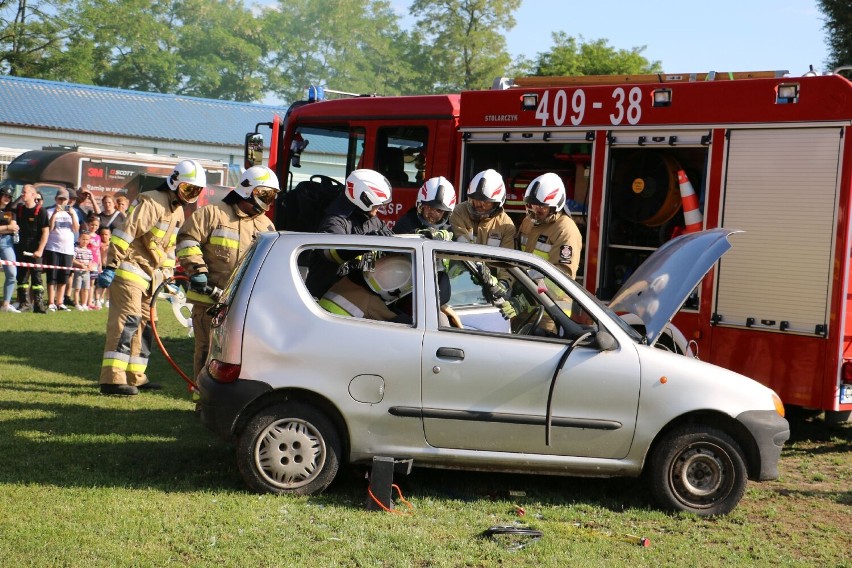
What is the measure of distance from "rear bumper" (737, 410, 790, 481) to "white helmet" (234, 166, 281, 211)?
4.09m

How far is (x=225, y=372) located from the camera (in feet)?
18.8

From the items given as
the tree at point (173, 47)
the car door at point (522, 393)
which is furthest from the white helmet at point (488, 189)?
the tree at point (173, 47)

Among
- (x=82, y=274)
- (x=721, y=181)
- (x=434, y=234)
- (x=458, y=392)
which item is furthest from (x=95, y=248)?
(x=458, y=392)

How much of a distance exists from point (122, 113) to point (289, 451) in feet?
121

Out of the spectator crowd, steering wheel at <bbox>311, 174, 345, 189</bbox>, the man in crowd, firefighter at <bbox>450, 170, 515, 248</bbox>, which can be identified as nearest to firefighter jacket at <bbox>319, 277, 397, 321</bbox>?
firefighter at <bbox>450, 170, 515, 248</bbox>

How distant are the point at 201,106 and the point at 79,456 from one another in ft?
126

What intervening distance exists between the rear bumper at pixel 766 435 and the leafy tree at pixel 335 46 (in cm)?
7960

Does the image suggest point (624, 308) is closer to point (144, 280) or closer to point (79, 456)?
point (79, 456)

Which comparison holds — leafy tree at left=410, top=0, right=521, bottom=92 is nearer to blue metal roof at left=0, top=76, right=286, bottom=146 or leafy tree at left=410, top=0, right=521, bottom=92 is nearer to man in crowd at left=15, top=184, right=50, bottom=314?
blue metal roof at left=0, top=76, right=286, bottom=146

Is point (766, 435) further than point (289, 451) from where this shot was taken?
Yes

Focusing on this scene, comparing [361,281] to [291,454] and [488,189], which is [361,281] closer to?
[291,454]

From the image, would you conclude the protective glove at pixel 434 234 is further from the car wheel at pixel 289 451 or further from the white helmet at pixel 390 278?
the car wheel at pixel 289 451

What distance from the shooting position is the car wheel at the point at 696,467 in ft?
19.2

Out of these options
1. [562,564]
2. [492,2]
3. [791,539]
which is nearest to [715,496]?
[791,539]
